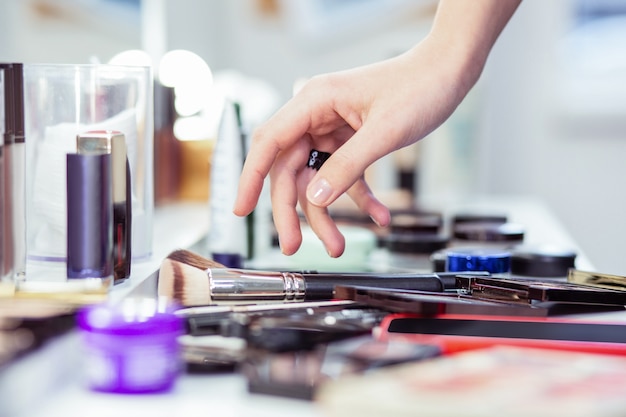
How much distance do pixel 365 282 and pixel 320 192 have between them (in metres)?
0.12

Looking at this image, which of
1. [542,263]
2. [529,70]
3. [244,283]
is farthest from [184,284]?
[529,70]

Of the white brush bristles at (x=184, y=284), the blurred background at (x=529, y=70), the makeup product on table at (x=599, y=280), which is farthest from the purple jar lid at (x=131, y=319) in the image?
the blurred background at (x=529, y=70)

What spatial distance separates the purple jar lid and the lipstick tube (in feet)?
0.32

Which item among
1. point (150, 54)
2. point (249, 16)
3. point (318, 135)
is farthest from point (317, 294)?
point (249, 16)

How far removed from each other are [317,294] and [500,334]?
171 millimetres

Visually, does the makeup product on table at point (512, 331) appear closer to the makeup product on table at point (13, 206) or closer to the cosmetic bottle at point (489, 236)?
the makeup product on table at point (13, 206)

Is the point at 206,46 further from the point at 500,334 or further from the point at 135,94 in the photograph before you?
the point at 500,334

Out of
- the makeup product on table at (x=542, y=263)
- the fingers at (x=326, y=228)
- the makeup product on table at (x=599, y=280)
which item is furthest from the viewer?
the makeup product on table at (x=542, y=263)

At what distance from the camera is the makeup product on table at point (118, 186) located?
787mm

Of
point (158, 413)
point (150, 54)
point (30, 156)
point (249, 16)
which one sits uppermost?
point (249, 16)

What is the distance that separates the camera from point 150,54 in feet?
6.48

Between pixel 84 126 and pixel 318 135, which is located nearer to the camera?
pixel 84 126

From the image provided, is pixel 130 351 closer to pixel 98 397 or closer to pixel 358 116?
pixel 98 397

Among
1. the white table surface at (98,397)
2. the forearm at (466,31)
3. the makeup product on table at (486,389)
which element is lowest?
the white table surface at (98,397)
